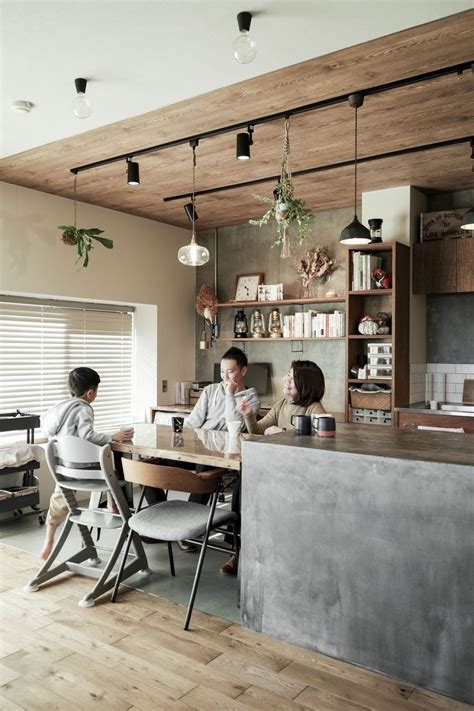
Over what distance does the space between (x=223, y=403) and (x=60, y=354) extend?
6.84 feet

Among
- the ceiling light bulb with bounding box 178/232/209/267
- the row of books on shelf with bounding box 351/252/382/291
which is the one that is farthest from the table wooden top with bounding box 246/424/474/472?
the row of books on shelf with bounding box 351/252/382/291

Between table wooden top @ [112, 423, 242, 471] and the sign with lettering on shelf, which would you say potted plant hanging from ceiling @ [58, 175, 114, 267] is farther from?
the sign with lettering on shelf

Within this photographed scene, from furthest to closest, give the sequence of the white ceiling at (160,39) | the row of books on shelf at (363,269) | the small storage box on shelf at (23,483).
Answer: the row of books on shelf at (363,269) < the small storage box on shelf at (23,483) < the white ceiling at (160,39)

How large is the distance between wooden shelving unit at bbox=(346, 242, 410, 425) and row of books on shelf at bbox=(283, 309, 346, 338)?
299mm

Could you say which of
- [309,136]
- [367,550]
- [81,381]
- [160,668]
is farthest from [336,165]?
[160,668]

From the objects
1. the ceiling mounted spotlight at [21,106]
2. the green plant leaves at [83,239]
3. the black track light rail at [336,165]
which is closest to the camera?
the ceiling mounted spotlight at [21,106]

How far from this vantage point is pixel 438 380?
17.9ft

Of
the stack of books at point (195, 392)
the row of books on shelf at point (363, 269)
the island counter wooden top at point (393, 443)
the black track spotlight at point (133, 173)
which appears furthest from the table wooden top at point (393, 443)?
the stack of books at point (195, 392)

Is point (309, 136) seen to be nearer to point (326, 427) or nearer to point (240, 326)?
point (326, 427)

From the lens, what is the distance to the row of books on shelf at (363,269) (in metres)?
5.16

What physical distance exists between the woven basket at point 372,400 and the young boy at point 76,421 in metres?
2.27

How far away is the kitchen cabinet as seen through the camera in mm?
4992

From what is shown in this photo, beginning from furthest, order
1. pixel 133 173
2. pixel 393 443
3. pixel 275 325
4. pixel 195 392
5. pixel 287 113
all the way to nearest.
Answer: pixel 195 392, pixel 275 325, pixel 133 173, pixel 287 113, pixel 393 443

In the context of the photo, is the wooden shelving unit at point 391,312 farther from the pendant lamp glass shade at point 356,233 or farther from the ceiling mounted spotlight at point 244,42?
the ceiling mounted spotlight at point 244,42
